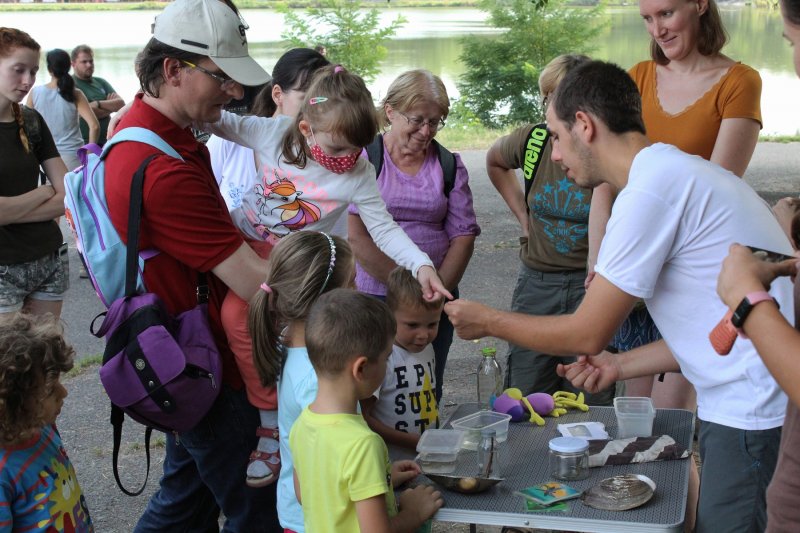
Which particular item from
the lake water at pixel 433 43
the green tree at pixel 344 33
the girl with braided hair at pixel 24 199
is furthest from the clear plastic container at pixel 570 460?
the green tree at pixel 344 33

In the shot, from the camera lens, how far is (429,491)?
2.38 metres

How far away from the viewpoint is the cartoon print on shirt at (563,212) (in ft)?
12.7

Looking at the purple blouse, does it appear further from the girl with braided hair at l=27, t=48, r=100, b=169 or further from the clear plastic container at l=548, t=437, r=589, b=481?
the girl with braided hair at l=27, t=48, r=100, b=169

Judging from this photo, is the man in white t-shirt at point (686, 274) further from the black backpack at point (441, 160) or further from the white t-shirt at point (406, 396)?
the black backpack at point (441, 160)

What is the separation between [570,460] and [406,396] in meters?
0.82

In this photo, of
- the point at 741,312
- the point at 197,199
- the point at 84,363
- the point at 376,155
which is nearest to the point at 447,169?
the point at 376,155

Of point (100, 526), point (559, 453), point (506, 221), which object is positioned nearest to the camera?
point (559, 453)

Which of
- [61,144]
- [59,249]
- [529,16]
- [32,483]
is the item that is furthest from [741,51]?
[32,483]

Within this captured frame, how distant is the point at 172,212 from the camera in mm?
2504

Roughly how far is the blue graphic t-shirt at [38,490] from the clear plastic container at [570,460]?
1320 mm

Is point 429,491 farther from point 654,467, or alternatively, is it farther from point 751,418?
point 751,418

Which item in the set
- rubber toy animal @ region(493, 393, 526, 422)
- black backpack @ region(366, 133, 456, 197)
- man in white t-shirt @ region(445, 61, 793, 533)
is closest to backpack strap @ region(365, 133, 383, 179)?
black backpack @ region(366, 133, 456, 197)

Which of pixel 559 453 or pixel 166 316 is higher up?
pixel 166 316

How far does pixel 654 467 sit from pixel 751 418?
1.18ft
